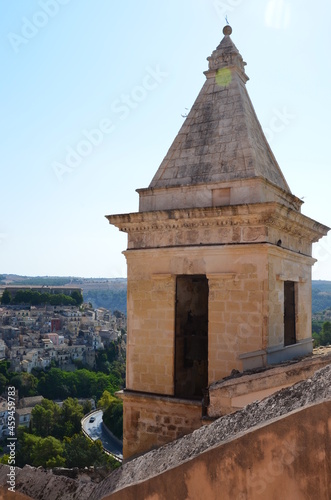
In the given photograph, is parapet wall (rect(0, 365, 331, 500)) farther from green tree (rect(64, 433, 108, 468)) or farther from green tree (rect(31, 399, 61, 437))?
green tree (rect(31, 399, 61, 437))

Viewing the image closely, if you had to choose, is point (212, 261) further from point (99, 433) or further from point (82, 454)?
point (99, 433)

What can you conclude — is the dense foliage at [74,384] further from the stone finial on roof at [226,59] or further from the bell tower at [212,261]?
the stone finial on roof at [226,59]

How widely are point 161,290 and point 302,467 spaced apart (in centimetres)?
495

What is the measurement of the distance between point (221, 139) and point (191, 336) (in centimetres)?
347

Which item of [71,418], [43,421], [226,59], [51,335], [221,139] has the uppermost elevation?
[226,59]

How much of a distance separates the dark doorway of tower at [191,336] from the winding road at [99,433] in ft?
197

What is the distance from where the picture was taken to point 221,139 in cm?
771

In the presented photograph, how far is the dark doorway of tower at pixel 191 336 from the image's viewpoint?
7973 millimetres

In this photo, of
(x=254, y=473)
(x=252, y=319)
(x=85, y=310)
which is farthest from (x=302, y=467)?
(x=85, y=310)

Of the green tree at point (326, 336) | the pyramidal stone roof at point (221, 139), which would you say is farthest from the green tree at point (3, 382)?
the pyramidal stone roof at point (221, 139)

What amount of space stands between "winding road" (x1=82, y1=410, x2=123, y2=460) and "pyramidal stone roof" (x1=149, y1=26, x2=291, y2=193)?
204 ft

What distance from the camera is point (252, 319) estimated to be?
A: 669cm

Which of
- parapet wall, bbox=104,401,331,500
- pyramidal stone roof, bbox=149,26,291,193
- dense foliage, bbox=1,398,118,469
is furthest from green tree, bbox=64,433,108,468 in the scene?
parapet wall, bbox=104,401,331,500

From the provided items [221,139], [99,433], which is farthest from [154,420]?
[99,433]
